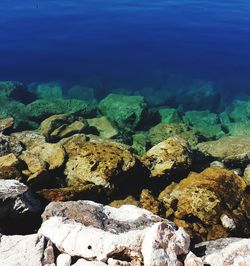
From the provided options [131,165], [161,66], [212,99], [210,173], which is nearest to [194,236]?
[210,173]

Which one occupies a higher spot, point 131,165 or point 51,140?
point 131,165

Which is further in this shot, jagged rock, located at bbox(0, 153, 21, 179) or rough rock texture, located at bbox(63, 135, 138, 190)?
rough rock texture, located at bbox(63, 135, 138, 190)

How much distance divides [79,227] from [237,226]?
5.17 m

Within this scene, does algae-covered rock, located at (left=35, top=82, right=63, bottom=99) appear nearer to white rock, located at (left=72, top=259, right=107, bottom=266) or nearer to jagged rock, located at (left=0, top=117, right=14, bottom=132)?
jagged rock, located at (left=0, top=117, right=14, bottom=132)

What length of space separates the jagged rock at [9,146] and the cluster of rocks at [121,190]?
38 mm

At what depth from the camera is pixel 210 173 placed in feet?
43.8

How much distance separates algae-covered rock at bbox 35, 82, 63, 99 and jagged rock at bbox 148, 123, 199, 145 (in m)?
8.23

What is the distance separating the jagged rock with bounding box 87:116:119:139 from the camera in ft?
67.1

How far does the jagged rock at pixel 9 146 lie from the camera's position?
15156mm

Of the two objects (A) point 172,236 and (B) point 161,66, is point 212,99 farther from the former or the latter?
(A) point 172,236

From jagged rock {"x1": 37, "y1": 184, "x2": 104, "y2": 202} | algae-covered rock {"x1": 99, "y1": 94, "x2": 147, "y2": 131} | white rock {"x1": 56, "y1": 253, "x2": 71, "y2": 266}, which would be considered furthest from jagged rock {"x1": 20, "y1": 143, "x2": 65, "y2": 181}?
algae-covered rock {"x1": 99, "y1": 94, "x2": 147, "y2": 131}

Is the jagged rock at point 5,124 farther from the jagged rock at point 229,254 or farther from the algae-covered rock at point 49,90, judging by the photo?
the jagged rock at point 229,254

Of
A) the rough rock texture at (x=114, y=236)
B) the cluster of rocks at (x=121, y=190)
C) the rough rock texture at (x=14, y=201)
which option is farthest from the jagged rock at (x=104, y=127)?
the rough rock texture at (x=114, y=236)

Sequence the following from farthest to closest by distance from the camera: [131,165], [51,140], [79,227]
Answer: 1. [51,140]
2. [131,165]
3. [79,227]
